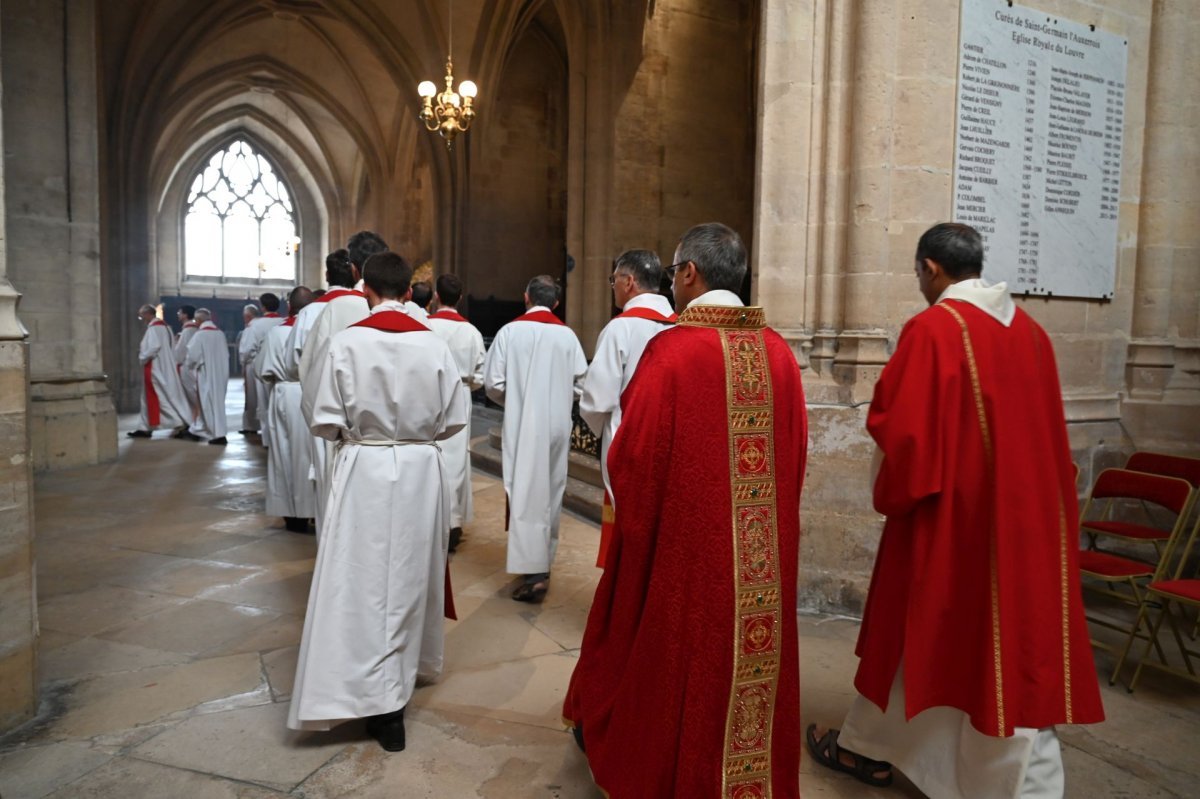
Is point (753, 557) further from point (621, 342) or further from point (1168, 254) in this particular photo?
point (1168, 254)

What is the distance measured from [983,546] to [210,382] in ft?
34.0

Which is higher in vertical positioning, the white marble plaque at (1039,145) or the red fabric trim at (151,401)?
the white marble plaque at (1039,145)

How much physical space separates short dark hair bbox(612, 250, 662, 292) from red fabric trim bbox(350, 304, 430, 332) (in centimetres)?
129

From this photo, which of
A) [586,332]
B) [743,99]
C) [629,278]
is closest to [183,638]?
[629,278]

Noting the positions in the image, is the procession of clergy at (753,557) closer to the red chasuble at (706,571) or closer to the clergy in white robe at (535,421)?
the red chasuble at (706,571)

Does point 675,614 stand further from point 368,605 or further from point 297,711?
point 297,711

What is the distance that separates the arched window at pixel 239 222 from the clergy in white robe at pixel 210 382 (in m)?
15.9

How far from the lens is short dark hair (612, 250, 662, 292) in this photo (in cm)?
399

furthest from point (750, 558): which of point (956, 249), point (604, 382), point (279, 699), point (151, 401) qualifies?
point (151, 401)

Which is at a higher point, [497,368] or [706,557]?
[497,368]

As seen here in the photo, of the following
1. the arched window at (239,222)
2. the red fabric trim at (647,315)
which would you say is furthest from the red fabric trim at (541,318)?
the arched window at (239,222)

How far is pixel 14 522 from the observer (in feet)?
9.82

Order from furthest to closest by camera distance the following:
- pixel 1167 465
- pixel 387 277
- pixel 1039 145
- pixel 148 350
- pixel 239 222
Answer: pixel 239 222, pixel 148 350, pixel 1039 145, pixel 1167 465, pixel 387 277

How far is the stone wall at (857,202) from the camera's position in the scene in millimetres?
4379
